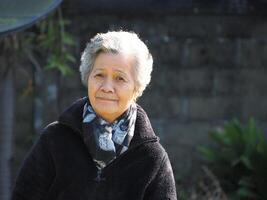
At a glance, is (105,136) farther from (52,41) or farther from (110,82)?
(52,41)

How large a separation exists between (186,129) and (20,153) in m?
1.31

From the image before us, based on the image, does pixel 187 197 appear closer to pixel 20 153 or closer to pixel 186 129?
pixel 186 129

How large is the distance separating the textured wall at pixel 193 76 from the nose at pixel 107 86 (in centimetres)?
322

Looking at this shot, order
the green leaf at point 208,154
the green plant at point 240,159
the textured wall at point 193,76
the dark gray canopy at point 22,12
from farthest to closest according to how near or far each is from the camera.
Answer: the textured wall at point 193,76
the green leaf at point 208,154
the green plant at point 240,159
the dark gray canopy at point 22,12

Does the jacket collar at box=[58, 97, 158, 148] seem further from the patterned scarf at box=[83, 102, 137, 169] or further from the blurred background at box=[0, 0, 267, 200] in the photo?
the blurred background at box=[0, 0, 267, 200]

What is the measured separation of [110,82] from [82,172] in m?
0.35

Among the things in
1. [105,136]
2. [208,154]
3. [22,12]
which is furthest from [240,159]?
[105,136]

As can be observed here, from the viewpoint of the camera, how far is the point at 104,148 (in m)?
2.87

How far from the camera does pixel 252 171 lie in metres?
5.53

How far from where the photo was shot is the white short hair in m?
2.85

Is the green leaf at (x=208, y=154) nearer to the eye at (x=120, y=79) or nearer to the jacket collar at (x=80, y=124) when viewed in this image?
the jacket collar at (x=80, y=124)

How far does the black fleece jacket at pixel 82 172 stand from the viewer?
2.87m

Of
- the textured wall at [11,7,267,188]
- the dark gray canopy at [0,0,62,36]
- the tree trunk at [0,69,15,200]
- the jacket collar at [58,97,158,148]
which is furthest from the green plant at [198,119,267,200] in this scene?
the jacket collar at [58,97,158,148]

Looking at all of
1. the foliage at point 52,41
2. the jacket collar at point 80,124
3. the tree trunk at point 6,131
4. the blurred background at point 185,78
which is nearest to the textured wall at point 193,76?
the blurred background at point 185,78
